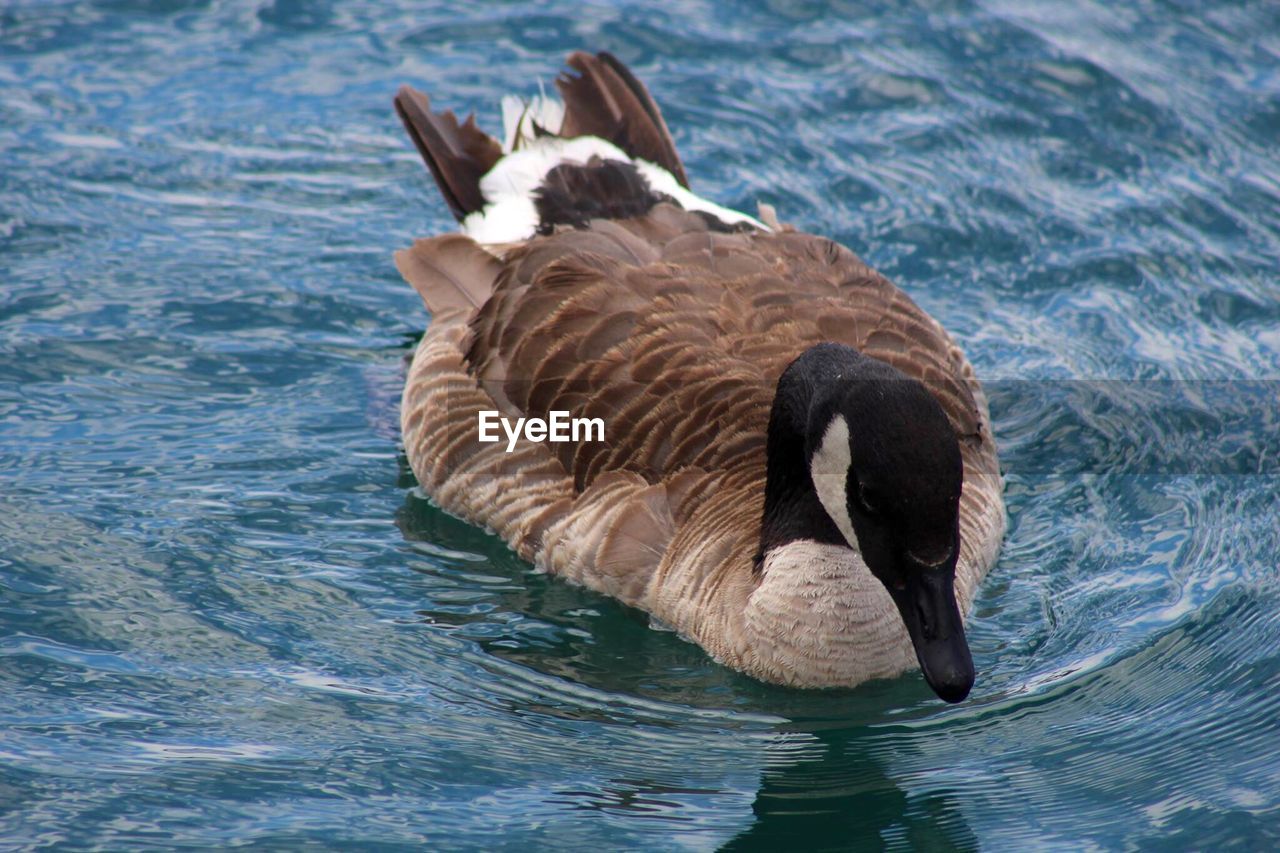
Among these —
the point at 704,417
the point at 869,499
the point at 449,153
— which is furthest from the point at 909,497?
the point at 449,153

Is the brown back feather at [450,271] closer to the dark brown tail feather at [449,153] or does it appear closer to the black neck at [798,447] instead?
the dark brown tail feather at [449,153]

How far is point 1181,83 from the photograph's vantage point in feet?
42.3

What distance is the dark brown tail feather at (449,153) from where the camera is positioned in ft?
33.2

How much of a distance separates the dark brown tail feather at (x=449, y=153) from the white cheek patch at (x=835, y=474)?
397 cm

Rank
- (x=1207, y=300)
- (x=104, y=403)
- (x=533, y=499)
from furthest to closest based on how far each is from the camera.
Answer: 1. (x=1207, y=300)
2. (x=104, y=403)
3. (x=533, y=499)

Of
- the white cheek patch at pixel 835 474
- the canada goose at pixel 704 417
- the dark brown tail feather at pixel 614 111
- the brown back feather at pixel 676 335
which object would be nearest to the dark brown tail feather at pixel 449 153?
the canada goose at pixel 704 417

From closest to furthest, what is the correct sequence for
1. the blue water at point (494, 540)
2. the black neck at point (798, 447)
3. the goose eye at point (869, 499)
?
the goose eye at point (869, 499)
the blue water at point (494, 540)
the black neck at point (798, 447)

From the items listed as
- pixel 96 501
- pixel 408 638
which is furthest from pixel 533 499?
pixel 96 501

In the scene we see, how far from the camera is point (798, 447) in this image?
711 centimetres

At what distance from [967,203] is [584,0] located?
4.10 meters

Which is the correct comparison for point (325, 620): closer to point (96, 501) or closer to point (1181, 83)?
point (96, 501)

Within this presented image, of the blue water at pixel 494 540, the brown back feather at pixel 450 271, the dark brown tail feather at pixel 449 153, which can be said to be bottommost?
the blue water at pixel 494 540

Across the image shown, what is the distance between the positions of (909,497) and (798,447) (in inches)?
39.9

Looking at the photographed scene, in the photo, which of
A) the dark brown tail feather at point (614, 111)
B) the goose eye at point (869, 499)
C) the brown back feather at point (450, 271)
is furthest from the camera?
the dark brown tail feather at point (614, 111)
